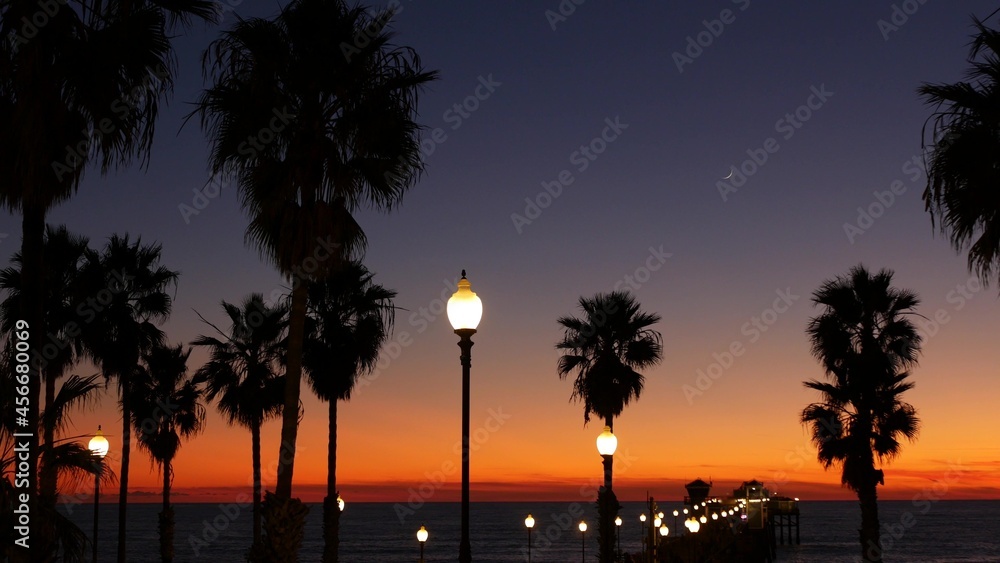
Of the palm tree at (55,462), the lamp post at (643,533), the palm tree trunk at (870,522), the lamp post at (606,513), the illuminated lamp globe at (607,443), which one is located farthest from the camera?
the lamp post at (643,533)

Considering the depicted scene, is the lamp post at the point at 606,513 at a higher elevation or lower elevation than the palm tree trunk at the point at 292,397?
lower

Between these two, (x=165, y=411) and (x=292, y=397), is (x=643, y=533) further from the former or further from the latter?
(x=292, y=397)

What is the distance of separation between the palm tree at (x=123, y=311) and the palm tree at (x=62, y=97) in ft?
55.2

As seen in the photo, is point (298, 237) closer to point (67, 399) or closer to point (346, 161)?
point (346, 161)

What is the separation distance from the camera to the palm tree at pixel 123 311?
27641mm

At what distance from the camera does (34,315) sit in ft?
35.2

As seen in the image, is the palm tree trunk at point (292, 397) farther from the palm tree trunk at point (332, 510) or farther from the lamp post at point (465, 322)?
the palm tree trunk at point (332, 510)

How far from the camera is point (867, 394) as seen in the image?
28891 millimetres

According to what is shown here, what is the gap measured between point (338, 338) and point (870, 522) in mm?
17052

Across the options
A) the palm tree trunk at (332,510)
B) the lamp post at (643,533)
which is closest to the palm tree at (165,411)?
the palm tree trunk at (332,510)

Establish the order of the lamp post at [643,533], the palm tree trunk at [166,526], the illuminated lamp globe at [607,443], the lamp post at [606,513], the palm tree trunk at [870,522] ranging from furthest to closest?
the palm tree trunk at [166,526] → the lamp post at [643,533] → the lamp post at [606,513] → the palm tree trunk at [870,522] → the illuminated lamp globe at [607,443]

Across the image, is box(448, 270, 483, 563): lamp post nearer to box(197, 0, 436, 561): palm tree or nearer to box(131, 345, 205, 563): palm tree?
box(197, 0, 436, 561): palm tree

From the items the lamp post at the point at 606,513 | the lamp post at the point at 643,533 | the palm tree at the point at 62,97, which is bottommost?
the lamp post at the point at 643,533

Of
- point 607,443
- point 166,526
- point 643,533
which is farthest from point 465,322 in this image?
point 643,533
